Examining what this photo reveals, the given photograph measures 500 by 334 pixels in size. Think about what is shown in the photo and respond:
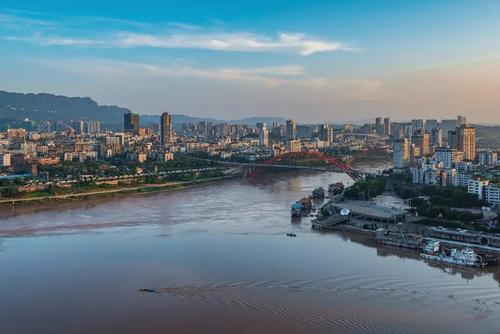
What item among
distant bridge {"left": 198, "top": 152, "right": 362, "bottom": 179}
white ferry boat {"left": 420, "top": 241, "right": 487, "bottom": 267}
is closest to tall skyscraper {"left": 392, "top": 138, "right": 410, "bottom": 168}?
distant bridge {"left": 198, "top": 152, "right": 362, "bottom": 179}

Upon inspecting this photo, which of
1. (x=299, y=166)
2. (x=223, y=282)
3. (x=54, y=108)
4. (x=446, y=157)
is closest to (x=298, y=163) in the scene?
(x=299, y=166)

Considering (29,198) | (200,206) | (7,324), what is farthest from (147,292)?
(29,198)

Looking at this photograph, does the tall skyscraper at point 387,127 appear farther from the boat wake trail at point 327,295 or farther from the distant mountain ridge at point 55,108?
the boat wake trail at point 327,295

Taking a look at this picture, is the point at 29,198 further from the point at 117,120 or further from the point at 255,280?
the point at 117,120

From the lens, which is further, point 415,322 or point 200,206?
point 200,206

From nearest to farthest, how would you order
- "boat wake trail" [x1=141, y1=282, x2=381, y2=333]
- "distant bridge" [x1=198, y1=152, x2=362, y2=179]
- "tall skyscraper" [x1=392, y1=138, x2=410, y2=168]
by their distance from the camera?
"boat wake trail" [x1=141, y1=282, x2=381, y2=333] → "tall skyscraper" [x1=392, y1=138, x2=410, y2=168] → "distant bridge" [x1=198, y1=152, x2=362, y2=179]

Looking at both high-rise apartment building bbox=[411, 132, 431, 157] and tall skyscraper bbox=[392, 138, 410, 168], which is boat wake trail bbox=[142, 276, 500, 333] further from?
high-rise apartment building bbox=[411, 132, 431, 157]
